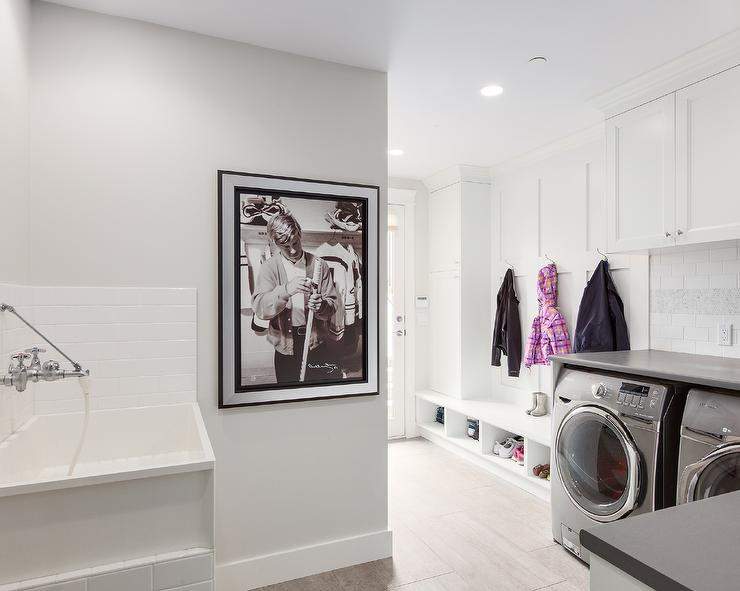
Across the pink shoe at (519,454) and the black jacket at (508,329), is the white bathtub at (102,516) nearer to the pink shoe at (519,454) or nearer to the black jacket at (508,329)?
the pink shoe at (519,454)

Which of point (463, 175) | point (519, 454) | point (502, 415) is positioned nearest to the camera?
point (519, 454)

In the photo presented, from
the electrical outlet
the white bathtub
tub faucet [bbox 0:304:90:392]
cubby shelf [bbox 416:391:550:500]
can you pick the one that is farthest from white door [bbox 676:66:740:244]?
tub faucet [bbox 0:304:90:392]

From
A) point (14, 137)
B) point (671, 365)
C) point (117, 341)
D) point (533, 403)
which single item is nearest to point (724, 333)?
point (671, 365)

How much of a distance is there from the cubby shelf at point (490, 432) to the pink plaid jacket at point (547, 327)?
475 millimetres

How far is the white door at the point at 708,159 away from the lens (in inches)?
88.1

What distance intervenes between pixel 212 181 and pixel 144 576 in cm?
160

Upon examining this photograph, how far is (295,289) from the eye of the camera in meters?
2.38

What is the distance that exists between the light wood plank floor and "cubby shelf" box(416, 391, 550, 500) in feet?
0.36

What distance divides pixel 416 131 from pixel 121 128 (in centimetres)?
200

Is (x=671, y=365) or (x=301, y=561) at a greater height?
(x=671, y=365)

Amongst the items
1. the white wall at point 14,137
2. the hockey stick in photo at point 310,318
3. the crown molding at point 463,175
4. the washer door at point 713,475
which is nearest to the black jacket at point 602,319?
the washer door at point 713,475

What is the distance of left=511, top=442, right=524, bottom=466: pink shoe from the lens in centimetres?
358

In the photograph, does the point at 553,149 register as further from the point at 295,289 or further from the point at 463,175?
the point at 295,289

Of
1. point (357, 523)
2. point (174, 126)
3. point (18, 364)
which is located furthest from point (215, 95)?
point (357, 523)
